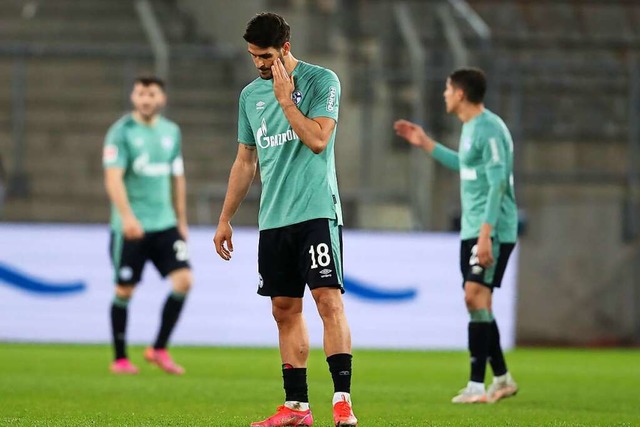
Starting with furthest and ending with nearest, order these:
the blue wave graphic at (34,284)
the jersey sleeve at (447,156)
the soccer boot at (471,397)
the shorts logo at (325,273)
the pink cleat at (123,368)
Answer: the blue wave graphic at (34,284) < the pink cleat at (123,368) < the jersey sleeve at (447,156) < the soccer boot at (471,397) < the shorts logo at (325,273)

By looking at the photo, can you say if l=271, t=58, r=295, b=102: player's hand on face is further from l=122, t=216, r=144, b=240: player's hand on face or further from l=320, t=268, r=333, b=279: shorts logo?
l=122, t=216, r=144, b=240: player's hand on face

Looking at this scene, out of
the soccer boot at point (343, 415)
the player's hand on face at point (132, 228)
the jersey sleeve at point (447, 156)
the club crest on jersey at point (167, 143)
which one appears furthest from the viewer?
the club crest on jersey at point (167, 143)

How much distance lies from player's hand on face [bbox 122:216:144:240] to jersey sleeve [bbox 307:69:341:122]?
14.3 ft

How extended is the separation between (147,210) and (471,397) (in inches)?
141

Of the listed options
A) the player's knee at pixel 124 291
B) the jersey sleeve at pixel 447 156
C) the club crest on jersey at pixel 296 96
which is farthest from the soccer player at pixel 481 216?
the player's knee at pixel 124 291

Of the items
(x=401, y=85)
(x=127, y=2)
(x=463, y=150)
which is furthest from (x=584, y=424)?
(x=127, y=2)

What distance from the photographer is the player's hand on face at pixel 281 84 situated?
625 centimetres

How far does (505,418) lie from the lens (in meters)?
7.32

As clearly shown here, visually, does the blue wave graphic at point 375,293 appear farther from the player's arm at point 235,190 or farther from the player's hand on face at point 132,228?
the player's arm at point 235,190

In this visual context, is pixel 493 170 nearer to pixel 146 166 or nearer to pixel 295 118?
pixel 295 118

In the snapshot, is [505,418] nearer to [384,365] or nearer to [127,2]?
[384,365]

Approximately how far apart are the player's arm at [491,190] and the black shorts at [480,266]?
17 centimetres

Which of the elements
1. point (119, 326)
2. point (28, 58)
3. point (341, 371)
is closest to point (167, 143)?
point (119, 326)

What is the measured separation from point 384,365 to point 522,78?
20.4ft
